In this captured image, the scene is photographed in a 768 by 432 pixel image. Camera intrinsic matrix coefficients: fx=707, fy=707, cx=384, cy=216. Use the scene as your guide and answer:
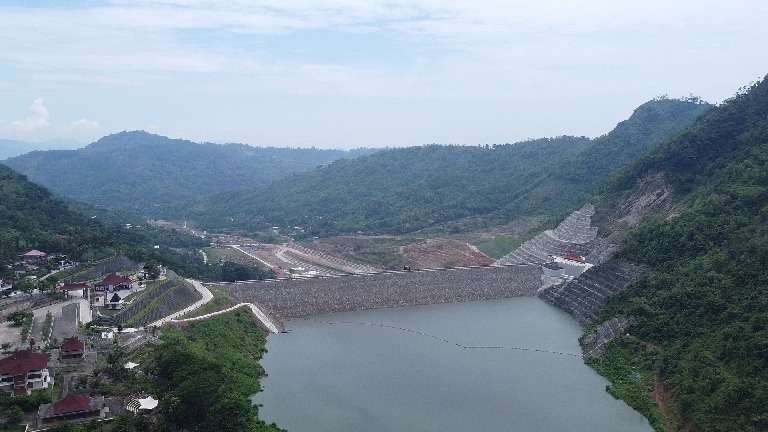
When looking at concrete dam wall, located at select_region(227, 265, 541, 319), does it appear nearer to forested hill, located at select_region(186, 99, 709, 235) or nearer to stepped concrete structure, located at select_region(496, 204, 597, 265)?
stepped concrete structure, located at select_region(496, 204, 597, 265)

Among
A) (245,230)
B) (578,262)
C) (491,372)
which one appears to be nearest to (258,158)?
(245,230)

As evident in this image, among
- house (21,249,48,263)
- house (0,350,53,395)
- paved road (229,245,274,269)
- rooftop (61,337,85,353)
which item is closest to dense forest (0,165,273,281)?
house (21,249,48,263)

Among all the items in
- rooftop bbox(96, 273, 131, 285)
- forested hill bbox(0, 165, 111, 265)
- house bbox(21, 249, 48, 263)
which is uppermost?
forested hill bbox(0, 165, 111, 265)

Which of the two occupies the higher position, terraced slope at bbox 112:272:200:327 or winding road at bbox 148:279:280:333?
terraced slope at bbox 112:272:200:327

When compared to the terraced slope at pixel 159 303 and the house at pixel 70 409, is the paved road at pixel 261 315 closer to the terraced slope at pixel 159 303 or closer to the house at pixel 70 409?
the terraced slope at pixel 159 303

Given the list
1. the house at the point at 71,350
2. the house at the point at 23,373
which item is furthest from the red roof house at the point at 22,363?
the house at the point at 71,350

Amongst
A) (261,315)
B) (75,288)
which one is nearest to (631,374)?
(261,315)

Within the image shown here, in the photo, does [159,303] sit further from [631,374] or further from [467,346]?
[631,374]
